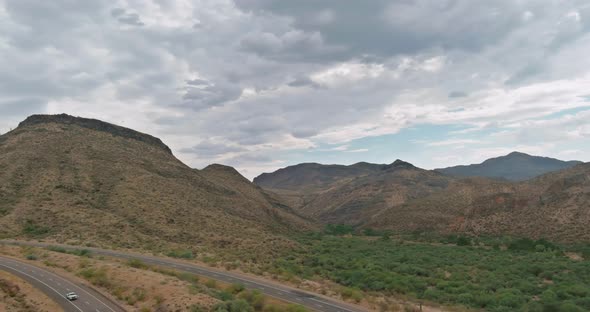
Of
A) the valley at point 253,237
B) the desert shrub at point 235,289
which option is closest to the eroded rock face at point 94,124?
the valley at point 253,237

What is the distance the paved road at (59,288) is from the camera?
3216cm

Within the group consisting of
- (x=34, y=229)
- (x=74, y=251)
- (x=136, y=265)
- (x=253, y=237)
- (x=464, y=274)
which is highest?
(x=34, y=229)

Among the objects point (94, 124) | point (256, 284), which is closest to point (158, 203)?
point (256, 284)

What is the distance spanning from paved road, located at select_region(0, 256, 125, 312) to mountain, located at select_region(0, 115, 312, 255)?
789 inches

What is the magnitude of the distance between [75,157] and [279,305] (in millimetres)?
85964

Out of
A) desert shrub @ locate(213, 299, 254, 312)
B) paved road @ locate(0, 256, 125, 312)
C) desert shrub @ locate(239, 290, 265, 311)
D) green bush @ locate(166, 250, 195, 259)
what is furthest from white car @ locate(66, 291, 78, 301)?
green bush @ locate(166, 250, 195, 259)

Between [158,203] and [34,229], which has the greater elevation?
[158,203]

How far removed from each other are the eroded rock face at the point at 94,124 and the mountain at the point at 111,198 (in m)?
0.40

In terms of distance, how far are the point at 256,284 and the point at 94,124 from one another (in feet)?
364

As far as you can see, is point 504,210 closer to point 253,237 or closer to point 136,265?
point 253,237

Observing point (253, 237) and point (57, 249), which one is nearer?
point (57, 249)

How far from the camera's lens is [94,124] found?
13262 cm

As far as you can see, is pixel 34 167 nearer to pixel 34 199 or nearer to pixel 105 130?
pixel 34 199

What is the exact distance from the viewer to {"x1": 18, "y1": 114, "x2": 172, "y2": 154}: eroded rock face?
125062mm
